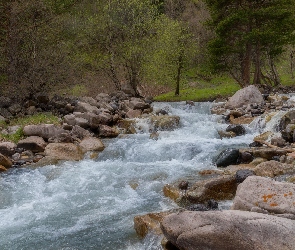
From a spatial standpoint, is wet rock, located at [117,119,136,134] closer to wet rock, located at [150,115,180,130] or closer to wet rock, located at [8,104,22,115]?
wet rock, located at [150,115,180,130]

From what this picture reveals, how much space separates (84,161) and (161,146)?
3406 mm

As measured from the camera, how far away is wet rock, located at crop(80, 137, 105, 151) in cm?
1619

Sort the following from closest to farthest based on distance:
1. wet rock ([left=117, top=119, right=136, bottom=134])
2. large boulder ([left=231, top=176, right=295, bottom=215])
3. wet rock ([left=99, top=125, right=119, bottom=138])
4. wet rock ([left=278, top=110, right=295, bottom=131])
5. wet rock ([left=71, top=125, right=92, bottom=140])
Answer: large boulder ([left=231, top=176, right=295, bottom=215]) < wet rock ([left=278, top=110, right=295, bottom=131]) < wet rock ([left=71, top=125, right=92, bottom=140]) < wet rock ([left=99, top=125, right=119, bottom=138]) < wet rock ([left=117, top=119, right=136, bottom=134])

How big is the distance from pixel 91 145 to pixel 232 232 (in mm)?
11202

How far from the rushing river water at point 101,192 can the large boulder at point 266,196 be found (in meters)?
1.99

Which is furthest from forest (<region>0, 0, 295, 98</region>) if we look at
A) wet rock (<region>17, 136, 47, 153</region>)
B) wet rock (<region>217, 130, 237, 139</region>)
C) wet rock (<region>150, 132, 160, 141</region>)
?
wet rock (<region>217, 130, 237, 139</region>)

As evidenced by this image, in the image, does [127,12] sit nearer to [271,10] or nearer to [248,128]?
[271,10]

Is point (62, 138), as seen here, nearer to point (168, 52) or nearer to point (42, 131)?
point (42, 131)

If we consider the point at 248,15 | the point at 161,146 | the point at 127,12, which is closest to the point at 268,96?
the point at 248,15

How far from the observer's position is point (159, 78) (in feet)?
99.3

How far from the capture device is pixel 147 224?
26.2 feet

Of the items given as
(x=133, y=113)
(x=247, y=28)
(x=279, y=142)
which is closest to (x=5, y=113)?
(x=133, y=113)

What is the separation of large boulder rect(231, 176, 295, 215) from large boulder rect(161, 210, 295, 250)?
739 millimetres

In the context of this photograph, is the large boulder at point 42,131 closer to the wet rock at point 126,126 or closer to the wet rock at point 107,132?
the wet rock at point 107,132
